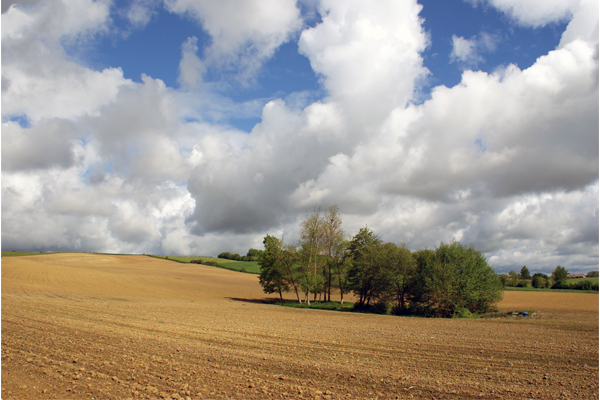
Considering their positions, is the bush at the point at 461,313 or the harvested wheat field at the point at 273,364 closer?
→ the harvested wheat field at the point at 273,364

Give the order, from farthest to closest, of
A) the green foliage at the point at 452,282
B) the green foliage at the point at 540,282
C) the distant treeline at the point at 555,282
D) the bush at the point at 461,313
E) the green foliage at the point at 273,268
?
the green foliage at the point at 540,282, the distant treeline at the point at 555,282, the green foliage at the point at 273,268, the green foliage at the point at 452,282, the bush at the point at 461,313

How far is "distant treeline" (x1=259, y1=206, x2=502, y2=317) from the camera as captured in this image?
35688 millimetres

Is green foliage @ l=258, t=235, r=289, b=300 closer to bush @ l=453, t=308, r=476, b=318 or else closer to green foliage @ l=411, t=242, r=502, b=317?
green foliage @ l=411, t=242, r=502, b=317

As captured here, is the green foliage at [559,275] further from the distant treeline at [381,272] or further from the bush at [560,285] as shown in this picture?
the distant treeline at [381,272]

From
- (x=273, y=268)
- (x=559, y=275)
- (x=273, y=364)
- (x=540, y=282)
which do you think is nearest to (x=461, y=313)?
(x=273, y=268)

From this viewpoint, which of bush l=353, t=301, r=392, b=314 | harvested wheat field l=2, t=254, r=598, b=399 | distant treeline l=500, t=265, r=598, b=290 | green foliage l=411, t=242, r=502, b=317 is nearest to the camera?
harvested wheat field l=2, t=254, r=598, b=399

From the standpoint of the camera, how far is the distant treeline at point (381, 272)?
35688mm

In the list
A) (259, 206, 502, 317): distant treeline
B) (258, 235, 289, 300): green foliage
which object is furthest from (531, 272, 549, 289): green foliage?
(258, 235, 289, 300): green foliage

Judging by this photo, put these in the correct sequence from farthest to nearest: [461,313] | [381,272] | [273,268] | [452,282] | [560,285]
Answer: [560,285] → [273,268] → [381,272] → [452,282] → [461,313]

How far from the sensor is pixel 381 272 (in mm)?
40250

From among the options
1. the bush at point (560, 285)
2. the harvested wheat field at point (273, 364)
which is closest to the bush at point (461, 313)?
the harvested wheat field at point (273, 364)

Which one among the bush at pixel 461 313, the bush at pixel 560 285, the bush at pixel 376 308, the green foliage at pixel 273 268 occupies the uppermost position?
the green foliage at pixel 273 268

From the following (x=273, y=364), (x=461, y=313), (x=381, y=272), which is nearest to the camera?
(x=273, y=364)

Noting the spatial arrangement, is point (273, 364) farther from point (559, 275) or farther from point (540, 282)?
point (559, 275)
